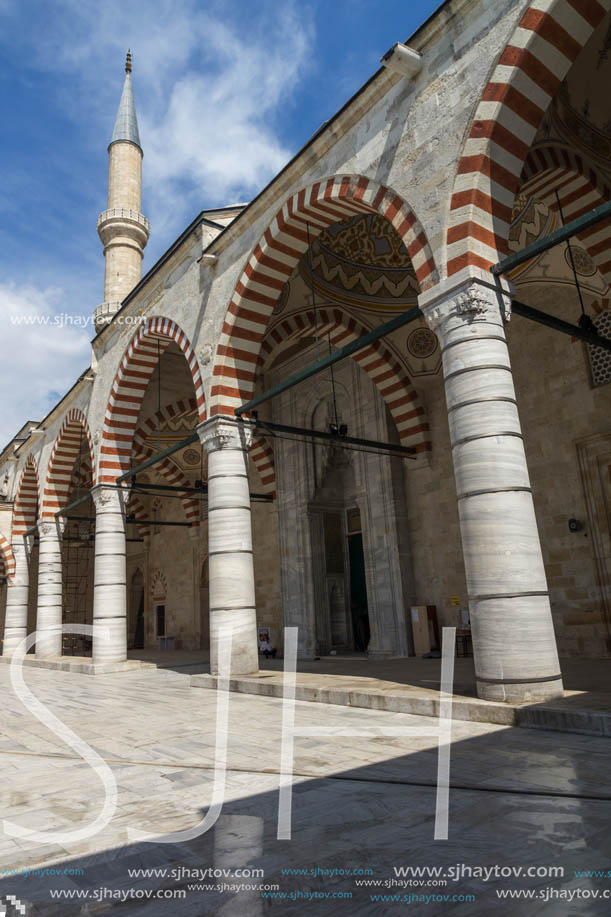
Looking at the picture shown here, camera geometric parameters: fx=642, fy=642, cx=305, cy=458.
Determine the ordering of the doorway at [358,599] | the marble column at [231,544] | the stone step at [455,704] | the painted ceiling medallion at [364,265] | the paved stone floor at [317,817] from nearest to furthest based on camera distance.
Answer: the paved stone floor at [317,817] < the stone step at [455,704] < the marble column at [231,544] < the painted ceiling medallion at [364,265] < the doorway at [358,599]

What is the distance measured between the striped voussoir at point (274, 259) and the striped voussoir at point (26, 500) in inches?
418

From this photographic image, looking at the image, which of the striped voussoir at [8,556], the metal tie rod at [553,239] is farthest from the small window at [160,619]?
the metal tie rod at [553,239]

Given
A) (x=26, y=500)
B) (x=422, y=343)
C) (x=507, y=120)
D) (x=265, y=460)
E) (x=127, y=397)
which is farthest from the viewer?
(x=26, y=500)

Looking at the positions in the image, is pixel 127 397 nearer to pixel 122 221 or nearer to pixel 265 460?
pixel 265 460

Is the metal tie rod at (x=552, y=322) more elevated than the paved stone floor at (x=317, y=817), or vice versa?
the metal tie rod at (x=552, y=322)

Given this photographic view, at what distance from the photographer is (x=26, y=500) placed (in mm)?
16938

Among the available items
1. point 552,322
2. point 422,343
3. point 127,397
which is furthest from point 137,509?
point 552,322

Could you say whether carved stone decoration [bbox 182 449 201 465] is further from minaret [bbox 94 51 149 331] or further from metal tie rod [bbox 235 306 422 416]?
metal tie rod [bbox 235 306 422 416]

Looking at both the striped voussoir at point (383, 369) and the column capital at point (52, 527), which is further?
the column capital at point (52, 527)

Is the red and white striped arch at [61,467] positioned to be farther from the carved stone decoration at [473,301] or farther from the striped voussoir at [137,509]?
the carved stone decoration at [473,301]

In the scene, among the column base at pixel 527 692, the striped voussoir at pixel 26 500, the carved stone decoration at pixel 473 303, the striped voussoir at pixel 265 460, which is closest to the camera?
the column base at pixel 527 692

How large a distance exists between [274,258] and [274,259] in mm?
14

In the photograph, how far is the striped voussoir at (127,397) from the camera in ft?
34.4

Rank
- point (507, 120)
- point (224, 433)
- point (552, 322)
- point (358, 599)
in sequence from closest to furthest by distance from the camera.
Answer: point (507, 120) < point (552, 322) < point (224, 433) < point (358, 599)
